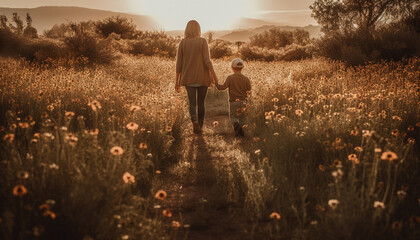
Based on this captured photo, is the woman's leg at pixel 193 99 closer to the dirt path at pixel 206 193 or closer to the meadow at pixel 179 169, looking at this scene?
the meadow at pixel 179 169

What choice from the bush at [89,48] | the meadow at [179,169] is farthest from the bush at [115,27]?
the meadow at [179,169]

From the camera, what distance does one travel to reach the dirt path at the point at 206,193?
9.88 feet

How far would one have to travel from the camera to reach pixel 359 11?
81.9 ft

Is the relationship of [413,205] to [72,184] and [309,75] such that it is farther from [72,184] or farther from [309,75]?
[309,75]

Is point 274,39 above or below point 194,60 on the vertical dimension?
above

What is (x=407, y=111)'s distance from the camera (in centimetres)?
502

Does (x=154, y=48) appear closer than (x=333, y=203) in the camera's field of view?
No

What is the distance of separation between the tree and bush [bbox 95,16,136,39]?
16.3 m

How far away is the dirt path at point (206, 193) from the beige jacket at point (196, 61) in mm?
1116

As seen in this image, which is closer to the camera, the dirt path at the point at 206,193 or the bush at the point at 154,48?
the dirt path at the point at 206,193

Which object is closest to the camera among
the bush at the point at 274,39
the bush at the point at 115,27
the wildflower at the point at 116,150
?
the wildflower at the point at 116,150

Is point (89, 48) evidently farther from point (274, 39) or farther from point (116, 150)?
point (274, 39)

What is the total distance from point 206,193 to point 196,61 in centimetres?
277

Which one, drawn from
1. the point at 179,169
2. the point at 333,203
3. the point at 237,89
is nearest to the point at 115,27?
the point at 237,89
